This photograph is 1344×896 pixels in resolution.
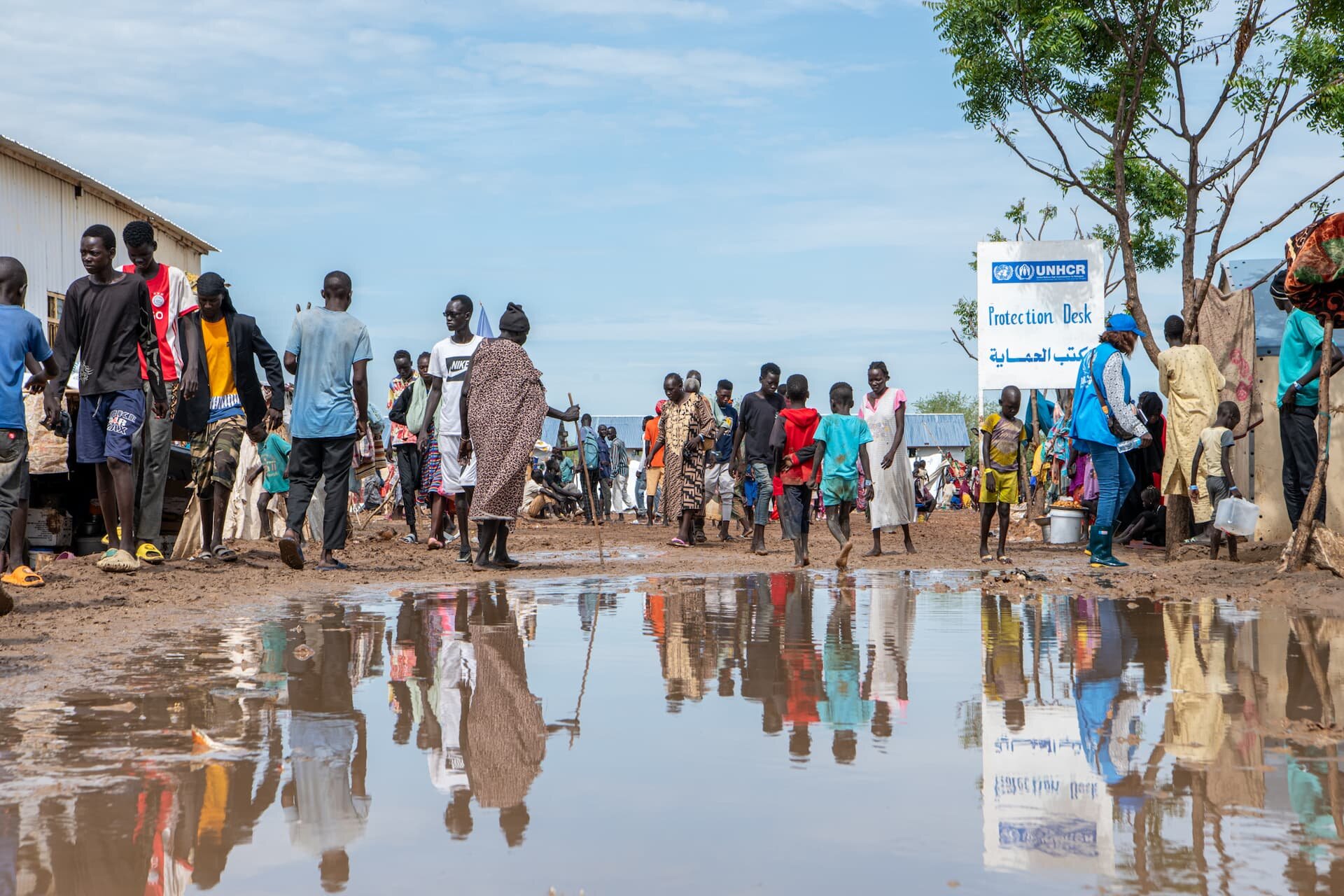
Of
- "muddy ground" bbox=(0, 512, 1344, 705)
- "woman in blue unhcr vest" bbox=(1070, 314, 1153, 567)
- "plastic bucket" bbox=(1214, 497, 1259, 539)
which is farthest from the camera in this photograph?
"plastic bucket" bbox=(1214, 497, 1259, 539)

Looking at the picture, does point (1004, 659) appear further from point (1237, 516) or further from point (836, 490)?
point (1237, 516)

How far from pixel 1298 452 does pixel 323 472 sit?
7238 millimetres

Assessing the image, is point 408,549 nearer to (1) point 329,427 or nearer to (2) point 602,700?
(1) point 329,427

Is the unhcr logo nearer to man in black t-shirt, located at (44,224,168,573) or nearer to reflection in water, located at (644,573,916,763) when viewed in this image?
reflection in water, located at (644,573,916,763)

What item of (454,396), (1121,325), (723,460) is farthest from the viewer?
(723,460)

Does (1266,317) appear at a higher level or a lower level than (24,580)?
higher

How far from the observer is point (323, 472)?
9680mm

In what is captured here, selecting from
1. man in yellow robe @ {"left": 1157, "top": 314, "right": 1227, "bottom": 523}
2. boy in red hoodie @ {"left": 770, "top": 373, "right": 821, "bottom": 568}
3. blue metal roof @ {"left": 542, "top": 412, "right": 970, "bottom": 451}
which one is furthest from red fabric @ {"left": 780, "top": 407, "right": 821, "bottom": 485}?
blue metal roof @ {"left": 542, "top": 412, "right": 970, "bottom": 451}

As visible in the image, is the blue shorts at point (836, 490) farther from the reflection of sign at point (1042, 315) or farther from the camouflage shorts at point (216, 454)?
the reflection of sign at point (1042, 315)

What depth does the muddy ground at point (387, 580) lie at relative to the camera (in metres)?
5.57

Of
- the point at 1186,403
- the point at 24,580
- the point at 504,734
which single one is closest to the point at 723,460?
the point at 1186,403

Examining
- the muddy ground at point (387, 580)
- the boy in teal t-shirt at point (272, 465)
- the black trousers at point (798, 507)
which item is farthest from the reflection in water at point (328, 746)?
the boy in teal t-shirt at point (272, 465)

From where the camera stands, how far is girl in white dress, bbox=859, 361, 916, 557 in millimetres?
12930

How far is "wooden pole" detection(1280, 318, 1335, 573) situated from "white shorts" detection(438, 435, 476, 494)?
243 inches
